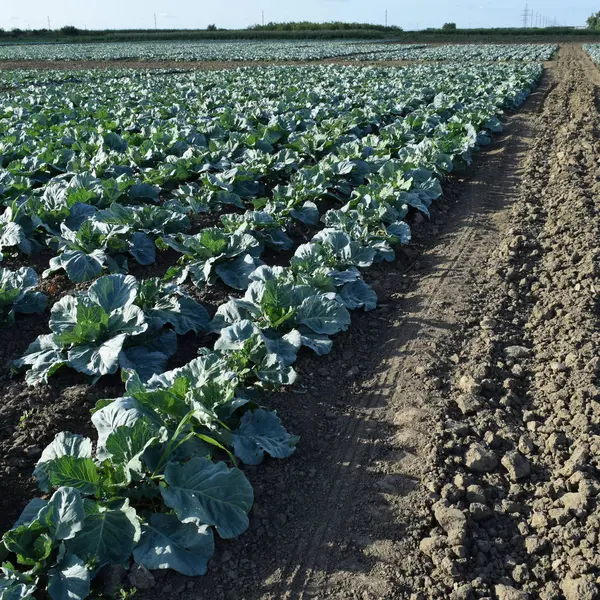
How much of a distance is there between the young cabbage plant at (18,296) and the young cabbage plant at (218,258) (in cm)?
109

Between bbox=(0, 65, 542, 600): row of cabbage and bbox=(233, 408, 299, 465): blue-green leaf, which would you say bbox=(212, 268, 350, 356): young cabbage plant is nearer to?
bbox=(0, 65, 542, 600): row of cabbage

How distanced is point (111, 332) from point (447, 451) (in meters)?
2.30

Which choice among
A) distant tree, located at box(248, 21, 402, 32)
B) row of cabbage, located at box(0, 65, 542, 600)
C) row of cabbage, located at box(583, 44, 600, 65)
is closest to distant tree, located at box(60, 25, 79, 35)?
distant tree, located at box(248, 21, 402, 32)

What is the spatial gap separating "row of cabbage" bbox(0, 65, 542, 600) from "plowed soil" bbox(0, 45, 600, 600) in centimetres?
19

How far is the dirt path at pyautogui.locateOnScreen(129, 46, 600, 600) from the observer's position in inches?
104

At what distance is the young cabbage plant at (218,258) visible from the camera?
520 centimetres

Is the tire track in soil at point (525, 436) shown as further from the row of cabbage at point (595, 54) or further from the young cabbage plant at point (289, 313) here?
the row of cabbage at point (595, 54)

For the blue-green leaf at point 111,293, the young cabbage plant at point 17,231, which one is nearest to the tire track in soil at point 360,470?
the blue-green leaf at point 111,293

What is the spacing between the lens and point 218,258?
5.25m

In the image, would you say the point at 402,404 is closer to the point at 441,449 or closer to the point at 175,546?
the point at 441,449

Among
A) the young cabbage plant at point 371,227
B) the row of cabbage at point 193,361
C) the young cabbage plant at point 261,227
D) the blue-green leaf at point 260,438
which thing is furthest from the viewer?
the young cabbage plant at point 371,227

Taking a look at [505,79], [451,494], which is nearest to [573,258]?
[451,494]

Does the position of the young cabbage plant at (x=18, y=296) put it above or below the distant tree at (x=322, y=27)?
below

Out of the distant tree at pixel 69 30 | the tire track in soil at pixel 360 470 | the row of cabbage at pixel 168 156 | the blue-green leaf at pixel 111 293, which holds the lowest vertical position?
the tire track in soil at pixel 360 470
